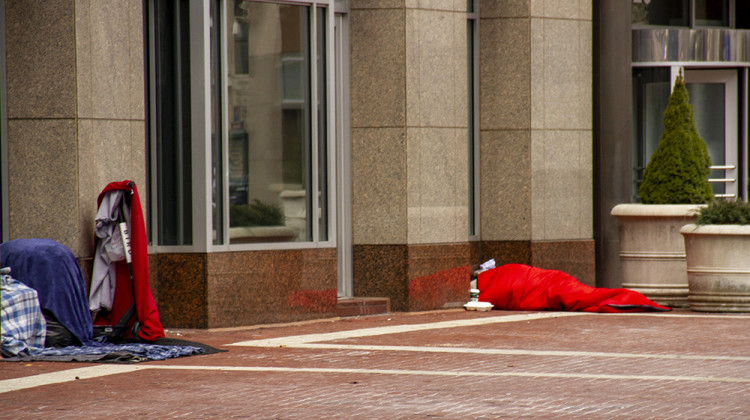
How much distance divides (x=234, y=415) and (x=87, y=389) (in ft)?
5.31

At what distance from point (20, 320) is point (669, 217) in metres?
7.68

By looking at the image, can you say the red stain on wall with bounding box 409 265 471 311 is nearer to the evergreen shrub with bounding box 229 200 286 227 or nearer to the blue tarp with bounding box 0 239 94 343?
the evergreen shrub with bounding box 229 200 286 227

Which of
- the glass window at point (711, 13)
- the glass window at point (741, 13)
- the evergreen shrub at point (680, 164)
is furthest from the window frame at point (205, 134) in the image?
the glass window at point (741, 13)

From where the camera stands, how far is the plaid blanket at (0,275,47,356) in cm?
1011

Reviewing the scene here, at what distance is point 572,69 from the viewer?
631 inches

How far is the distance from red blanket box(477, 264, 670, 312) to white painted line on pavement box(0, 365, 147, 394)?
6117 mm

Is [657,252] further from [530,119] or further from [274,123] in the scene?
[274,123]

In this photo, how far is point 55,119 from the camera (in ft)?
38.0

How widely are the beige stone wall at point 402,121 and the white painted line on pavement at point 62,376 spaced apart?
5.16m

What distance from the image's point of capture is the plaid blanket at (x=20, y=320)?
10109mm

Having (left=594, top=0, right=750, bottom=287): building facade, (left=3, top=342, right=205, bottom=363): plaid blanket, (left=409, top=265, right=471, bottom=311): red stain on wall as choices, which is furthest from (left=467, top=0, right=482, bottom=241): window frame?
(left=3, top=342, right=205, bottom=363): plaid blanket

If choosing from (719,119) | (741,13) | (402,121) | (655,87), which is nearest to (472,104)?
(402,121)

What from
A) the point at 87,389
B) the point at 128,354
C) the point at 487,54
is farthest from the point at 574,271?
the point at 87,389

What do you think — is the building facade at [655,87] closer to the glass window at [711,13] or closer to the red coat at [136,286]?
the glass window at [711,13]
